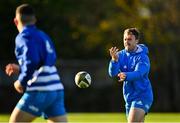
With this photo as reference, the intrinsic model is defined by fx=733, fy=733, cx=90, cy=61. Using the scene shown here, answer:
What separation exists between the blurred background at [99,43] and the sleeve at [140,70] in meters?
24.6

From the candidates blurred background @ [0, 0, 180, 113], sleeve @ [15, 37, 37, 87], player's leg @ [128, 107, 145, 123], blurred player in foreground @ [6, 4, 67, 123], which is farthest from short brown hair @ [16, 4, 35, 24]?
blurred background @ [0, 0, 180, 113]

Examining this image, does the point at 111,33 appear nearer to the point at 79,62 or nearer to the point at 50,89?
the point at 79,62

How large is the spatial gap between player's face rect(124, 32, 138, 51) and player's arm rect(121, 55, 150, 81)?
0.26 m

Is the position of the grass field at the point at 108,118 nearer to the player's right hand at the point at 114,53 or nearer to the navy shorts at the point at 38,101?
the player's right hand at the point at 114,53

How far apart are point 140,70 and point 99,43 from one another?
2776 centimetres

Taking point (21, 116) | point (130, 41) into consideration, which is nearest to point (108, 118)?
point (130, 41)

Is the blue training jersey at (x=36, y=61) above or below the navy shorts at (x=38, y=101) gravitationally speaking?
above

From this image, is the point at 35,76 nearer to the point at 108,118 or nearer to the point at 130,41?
the point at 130,41

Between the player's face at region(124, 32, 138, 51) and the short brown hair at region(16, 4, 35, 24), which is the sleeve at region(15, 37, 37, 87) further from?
the player's face at region(124, 32, 138, 51)

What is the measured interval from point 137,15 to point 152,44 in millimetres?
1872

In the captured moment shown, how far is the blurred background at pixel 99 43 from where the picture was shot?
37969 millimetres

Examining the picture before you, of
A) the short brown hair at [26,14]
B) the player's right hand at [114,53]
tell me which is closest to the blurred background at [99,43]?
the player's right hand at [114,53]

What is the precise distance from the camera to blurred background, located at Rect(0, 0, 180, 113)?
3797 centimetres

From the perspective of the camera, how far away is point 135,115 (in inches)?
496
